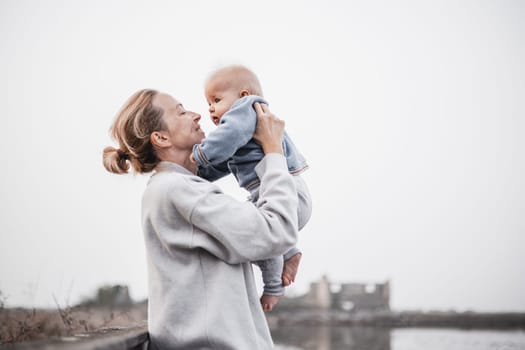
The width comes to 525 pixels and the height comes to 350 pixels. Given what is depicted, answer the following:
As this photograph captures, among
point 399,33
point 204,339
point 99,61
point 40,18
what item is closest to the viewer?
point 204,339

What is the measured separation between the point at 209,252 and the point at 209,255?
1 cm

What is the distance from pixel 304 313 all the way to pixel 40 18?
94.4 feet

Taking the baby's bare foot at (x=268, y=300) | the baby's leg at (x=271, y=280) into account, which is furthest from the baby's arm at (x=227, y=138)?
the baby's bare foot at (x=268, y=300)

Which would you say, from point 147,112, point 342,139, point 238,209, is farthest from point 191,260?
point 342,139

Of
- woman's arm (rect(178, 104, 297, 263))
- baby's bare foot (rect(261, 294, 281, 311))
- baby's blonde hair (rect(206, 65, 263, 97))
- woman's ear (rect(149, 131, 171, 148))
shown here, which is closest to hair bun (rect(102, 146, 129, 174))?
woman's ear (rect(149, 131, 171, 148))

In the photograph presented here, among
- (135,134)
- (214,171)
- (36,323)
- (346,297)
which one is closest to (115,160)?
(135,134)

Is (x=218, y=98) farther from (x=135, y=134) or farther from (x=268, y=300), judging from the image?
(x=268, y=300)

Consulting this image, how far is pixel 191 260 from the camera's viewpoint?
1.58m

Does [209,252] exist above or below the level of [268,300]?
above

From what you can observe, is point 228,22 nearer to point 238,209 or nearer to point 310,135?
point 310,135

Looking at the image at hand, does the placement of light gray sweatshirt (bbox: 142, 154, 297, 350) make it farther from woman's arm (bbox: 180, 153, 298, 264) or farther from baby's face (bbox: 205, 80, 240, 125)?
baby's face (bbox: 205, 80, 240, 125)

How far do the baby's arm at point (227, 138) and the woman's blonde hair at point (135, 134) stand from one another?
0.18 m

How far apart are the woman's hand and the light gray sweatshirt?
16 centimetres

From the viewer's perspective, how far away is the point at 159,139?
5.98 feet
